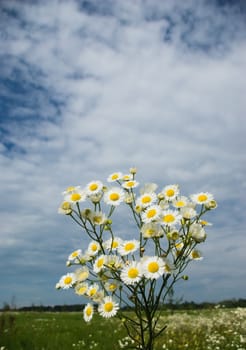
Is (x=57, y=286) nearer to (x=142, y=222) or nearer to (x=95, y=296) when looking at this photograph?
(x=95, y=296)

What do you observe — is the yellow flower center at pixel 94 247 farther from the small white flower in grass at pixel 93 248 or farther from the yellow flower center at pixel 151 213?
the yellow flower center at pixel 151 213

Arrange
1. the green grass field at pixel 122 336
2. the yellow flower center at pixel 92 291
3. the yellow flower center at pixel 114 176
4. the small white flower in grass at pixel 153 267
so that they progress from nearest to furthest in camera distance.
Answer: the small white flower in grass at pixel 153 267 → the yellow flower center at pixel 92 291 → the yellow flower center at pixel 114 176 → the green grass field at pixel 122 336

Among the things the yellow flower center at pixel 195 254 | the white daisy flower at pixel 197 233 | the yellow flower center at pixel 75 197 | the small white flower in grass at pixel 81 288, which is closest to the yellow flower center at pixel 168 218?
the white daisy flower at pixel 197 233

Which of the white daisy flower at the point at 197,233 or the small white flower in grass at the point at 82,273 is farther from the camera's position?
the small white flower in grass at the point at 82,273

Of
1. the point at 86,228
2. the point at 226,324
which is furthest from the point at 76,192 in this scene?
the point at 226,324

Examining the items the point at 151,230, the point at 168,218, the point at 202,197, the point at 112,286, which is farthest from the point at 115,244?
the point at 202,197

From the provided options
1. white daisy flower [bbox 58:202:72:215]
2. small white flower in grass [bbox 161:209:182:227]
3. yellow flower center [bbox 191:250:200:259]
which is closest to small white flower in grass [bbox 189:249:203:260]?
yellow flower center [bbox 191:250:200:259]
